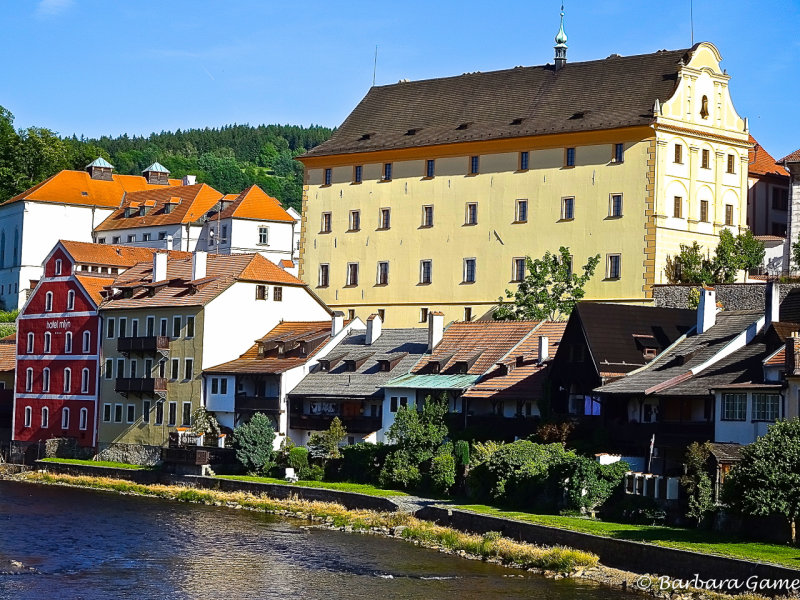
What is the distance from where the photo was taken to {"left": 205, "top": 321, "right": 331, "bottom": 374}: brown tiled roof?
268ft

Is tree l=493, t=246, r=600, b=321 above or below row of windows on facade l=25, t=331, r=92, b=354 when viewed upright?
above

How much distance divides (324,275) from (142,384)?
14.2m

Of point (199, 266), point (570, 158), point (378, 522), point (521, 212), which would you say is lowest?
point (378, 522)

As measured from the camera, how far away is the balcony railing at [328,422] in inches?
2982

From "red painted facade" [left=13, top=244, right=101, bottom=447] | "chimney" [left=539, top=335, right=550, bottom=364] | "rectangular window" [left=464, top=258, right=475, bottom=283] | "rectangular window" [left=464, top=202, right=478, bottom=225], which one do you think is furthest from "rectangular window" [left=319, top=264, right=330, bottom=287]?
"chimney" [left=539, top=335, right=550, bottom=364]

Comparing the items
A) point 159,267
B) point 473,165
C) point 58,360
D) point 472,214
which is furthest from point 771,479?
point 58,360

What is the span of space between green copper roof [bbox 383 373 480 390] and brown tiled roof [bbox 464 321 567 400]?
76 cm

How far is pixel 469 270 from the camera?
8819 cm

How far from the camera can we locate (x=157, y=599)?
4556cm

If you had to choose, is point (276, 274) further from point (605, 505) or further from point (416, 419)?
point (605, 505)

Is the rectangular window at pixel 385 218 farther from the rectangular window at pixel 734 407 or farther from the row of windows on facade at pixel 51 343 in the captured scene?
the rectangular window at pixel 734 407

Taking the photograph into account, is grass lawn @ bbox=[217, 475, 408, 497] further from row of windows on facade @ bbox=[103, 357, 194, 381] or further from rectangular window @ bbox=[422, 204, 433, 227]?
rectangular window @ bbox=[422, 204, 433, 227]

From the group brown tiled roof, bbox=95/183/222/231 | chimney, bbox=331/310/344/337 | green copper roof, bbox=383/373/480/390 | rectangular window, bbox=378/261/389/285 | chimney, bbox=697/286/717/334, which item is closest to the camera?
chimney, bbox=697/286/717/334

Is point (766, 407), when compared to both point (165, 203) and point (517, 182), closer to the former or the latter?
point (517, 182)
